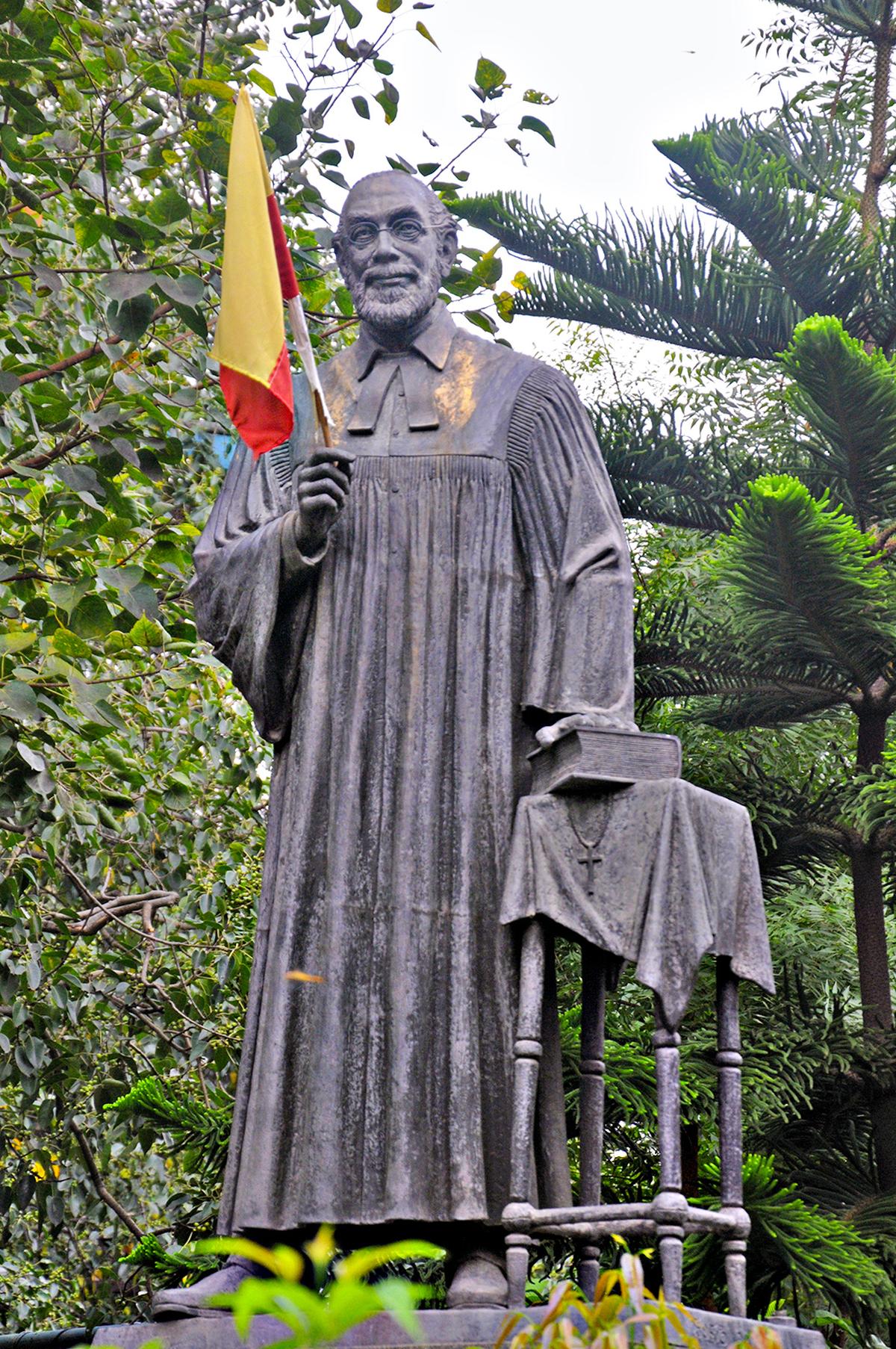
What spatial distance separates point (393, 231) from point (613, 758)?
5.38 ft

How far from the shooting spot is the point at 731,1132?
13.3 ft

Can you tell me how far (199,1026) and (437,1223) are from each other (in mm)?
5245

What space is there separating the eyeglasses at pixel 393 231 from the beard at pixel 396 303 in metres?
0.09

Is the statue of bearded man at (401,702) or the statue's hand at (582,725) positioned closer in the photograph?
the statue of bearded man at (401,702)

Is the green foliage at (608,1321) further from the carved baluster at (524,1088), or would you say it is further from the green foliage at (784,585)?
the green foliage at (784,585)

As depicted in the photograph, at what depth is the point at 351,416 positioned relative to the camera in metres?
4.96

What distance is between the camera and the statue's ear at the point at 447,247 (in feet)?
16.6

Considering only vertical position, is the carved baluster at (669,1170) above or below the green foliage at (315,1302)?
above

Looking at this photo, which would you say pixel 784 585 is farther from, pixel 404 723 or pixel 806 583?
pixel 404 723

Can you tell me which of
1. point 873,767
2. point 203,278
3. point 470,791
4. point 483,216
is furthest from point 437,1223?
point 483,216

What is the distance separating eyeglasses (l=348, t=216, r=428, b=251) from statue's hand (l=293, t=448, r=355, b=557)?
72 centimetres

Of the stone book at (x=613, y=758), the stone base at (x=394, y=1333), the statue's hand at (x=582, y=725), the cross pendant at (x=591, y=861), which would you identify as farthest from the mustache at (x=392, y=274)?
the stone base at (x=394, y=1333)

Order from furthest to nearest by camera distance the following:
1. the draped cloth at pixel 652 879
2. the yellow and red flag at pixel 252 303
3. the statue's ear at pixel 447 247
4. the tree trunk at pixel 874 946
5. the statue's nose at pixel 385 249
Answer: the tree trunk at pixel 874 946, the statue's ear at pixel 447 247, the statue's nose at pixel 385 249, the yellow and red flag at pixel 252 303, the draped cloth at pixel 652 879

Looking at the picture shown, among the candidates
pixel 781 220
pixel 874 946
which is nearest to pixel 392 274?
pixel 874 946
